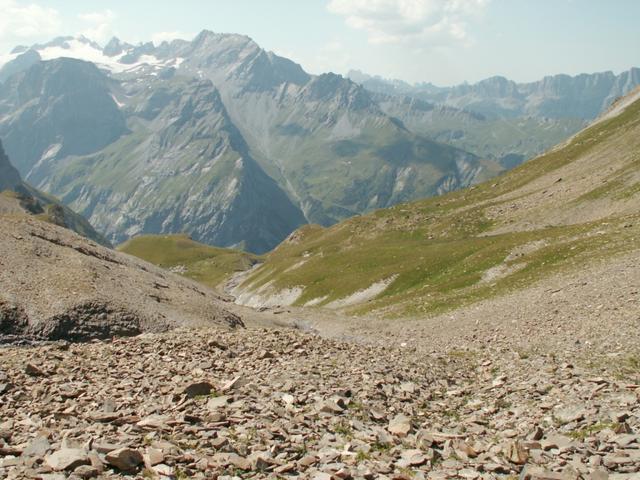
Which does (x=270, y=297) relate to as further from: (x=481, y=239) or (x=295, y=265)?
(x=481, y=239)

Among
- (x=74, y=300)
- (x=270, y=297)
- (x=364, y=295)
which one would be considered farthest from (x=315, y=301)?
(x=74, y=300)

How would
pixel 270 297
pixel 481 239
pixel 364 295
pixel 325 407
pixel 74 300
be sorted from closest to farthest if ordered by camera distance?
pixel 325 407
pixel 74 300
pixel 364 295
pixel 481 239
pixel 270 297

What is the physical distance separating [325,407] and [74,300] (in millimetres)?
27955

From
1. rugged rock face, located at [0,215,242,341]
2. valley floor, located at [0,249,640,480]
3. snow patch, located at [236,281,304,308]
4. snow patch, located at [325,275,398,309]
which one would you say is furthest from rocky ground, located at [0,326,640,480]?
snow patch, located at [236,281,304,308]

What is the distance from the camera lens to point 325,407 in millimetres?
20719

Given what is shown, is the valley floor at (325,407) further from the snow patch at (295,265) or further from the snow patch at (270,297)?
the snow patch at (295,265)

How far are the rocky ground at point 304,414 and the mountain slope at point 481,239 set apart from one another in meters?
29.1

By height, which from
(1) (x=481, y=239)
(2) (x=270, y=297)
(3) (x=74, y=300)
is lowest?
(2) (x=270, y=297)

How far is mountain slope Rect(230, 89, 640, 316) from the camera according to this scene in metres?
59.2

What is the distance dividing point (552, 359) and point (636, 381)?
613 centimetres

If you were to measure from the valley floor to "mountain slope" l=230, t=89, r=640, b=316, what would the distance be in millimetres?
23330

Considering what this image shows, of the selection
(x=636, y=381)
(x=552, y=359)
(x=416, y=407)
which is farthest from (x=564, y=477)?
(x=552, y=359)

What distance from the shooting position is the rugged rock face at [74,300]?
39.0 m

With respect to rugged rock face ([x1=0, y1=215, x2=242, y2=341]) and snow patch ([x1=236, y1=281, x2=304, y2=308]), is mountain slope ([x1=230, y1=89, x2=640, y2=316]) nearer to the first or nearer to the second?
snow patch ([x1=236, y1=281, x2=304, y2=308])
